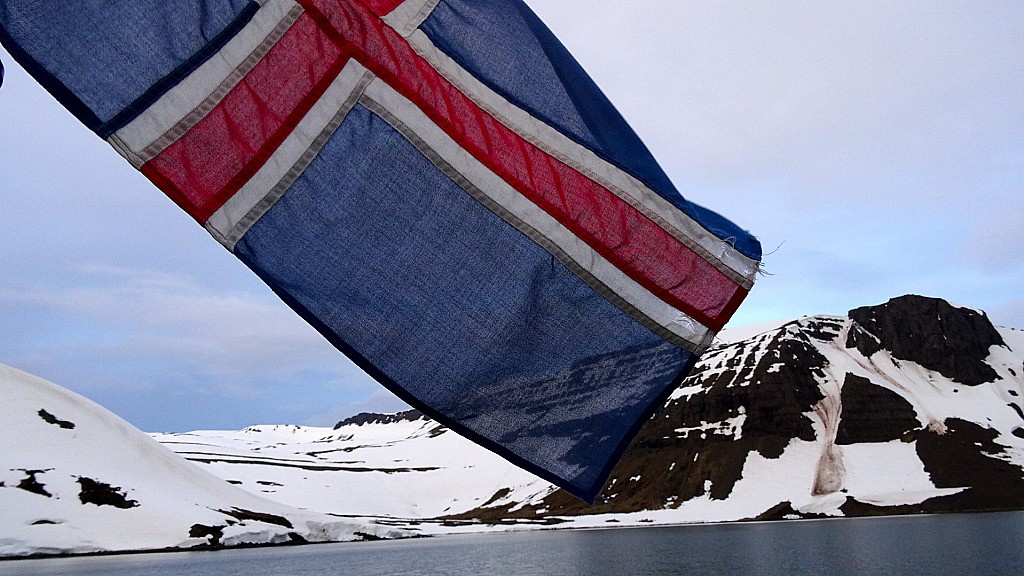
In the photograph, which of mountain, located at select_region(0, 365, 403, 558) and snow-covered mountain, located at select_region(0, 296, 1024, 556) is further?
snow-covered mountain, located at select_region(0, 296, 1024, 556)

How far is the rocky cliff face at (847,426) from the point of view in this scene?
120125 mm

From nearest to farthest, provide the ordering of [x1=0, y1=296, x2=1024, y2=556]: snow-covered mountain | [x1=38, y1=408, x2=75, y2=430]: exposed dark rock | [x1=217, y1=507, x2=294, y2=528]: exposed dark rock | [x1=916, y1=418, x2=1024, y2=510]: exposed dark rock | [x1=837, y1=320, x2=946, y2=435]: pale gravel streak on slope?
[x1=0, y1=296, x2=1024, y2=556]: snow-covered mountain < [x1=38, y1=408, x2=75, y2=430]: exposed dark rock < [x1=217, y1=507, x2=294, y2=528]: exposed dark rock < [x1=916, y1=418, x2=1024, y2=510]: exposed dark rock < [x1=837, y1=320, x2=946, y2=435]: pale gravel streak on slope

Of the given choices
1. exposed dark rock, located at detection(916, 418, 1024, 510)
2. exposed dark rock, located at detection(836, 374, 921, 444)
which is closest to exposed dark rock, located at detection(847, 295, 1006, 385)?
exposed dark rock, located at detection(836, 374, 921, 444)

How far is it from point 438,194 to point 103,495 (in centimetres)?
8951

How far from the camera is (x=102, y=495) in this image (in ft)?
269

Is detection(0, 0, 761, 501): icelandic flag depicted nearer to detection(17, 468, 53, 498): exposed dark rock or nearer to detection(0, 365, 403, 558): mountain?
detection(0, 365, 403, 558): mountain

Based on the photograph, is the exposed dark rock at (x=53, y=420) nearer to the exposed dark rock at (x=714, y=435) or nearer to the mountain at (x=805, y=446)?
the mountain at (x=805, y=446)

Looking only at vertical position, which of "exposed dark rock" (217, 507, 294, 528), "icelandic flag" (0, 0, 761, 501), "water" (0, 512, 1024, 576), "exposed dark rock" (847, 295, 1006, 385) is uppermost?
"exposed dark rock" (847, 295, 1006, 385)

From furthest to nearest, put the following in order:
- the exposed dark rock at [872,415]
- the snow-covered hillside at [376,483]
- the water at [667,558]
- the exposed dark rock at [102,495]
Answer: the snow-covered hillside at [376,483], the exposed dark rock at [872,415], the exposed dark rock at [102,495], the water at [667,558]

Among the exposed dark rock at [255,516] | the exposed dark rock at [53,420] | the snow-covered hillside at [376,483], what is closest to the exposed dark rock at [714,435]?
the snow-covered hillside at [376,483]

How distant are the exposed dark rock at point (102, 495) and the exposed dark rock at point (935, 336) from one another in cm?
12357

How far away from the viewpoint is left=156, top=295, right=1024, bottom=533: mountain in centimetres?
12094

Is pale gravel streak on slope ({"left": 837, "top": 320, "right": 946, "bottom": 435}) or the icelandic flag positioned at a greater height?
pale gravel streak on slope ({"left": 837, "top": 320, "right": 946, "bottom": 435})

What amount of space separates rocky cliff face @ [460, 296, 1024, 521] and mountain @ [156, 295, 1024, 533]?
265mm
